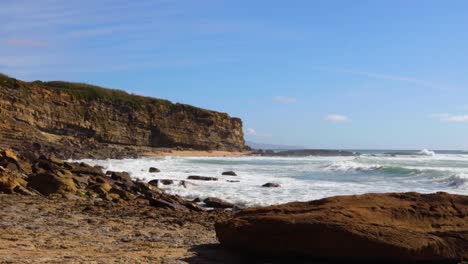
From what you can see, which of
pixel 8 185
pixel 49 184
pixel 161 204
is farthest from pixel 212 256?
pixel 49 184

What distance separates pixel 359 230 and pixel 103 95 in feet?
202

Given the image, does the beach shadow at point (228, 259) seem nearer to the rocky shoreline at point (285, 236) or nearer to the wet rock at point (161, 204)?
the rocky shoreline at point (285, 236)

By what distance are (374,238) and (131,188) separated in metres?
12.5

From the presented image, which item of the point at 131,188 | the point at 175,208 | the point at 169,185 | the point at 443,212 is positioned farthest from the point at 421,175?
the point at 443,212

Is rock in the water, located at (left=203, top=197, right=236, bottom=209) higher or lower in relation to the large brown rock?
lower

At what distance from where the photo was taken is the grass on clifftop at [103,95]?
61828mm

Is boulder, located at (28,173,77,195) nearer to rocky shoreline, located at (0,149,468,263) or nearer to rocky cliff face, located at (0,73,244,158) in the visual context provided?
rocky shoreline, located at (0,149,468,263)

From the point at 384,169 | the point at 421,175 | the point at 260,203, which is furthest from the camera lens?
the point at 384,169

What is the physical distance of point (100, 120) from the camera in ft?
198

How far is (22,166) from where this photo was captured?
1747cm

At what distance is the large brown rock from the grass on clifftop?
55543mm

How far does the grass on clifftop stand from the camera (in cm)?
6183

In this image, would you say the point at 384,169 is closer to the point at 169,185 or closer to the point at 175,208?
the point at 169,185

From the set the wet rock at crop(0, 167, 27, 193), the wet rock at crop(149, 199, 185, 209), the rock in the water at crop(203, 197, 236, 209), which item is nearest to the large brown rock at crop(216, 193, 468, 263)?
the wet rock at crop(149, 199, 185, 209)
